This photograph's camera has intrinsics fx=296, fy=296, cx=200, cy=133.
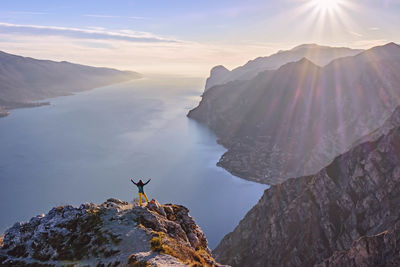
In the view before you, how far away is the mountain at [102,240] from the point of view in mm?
21688

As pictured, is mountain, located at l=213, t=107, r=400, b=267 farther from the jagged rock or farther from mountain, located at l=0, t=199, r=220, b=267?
mountain, located at l=0, t=199, r=220, b=267

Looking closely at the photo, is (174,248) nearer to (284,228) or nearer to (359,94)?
(284,228)

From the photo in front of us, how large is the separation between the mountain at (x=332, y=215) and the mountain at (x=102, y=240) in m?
30.5

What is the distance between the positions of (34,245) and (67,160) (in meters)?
151

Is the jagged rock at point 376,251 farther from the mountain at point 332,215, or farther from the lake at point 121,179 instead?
the lake at point 121,179

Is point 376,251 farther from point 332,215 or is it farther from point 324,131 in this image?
point 324,131

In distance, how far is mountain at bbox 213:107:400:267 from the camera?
52500mm

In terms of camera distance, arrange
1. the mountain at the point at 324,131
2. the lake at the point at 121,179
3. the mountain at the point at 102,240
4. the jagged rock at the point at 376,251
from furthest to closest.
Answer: the mountain at the point at 324,131 < the lake at the point at 121,179 < the jagged rock at the point at 376,251 < the mountain at the point at 102,240

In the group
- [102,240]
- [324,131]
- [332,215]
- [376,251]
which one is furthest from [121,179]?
[324,131]

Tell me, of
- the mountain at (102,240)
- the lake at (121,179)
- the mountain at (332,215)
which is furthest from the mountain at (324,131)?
the mountain at (102,240)

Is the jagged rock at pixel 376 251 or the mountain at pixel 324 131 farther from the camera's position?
the mountain at pixel 324 131

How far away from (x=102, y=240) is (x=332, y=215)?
49837 mm

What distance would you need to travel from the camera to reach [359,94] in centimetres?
17988

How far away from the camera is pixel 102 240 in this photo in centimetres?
2350
